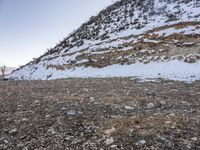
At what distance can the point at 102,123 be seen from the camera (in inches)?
401

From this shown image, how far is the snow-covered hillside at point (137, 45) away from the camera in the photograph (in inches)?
1092

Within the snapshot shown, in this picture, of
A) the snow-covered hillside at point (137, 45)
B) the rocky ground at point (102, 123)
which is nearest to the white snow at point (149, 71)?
the snow-covered hillside at point (137, 45)

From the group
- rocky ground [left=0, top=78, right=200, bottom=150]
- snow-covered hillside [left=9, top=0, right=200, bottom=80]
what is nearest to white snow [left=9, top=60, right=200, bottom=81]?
snow-covered hillside [left=9, top=0, right=200, bottom=80]

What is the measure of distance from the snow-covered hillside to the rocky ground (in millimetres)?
10618

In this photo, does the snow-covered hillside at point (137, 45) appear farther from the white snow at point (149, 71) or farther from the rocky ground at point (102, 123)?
the rocky ground at point (102, 123)

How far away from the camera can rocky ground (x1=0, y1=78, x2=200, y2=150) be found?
887 centimetres

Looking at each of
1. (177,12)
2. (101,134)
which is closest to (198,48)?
(177,12)

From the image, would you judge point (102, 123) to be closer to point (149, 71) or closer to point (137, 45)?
point (149, 71)

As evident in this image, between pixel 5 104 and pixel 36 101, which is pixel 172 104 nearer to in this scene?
pixel 36 101

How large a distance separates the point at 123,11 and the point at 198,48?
3103 centimetres

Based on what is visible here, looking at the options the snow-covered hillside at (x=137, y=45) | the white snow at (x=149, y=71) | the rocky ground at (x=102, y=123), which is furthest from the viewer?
the snow-covered hillside at (x=137, y=45)

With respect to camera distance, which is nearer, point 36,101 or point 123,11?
point 36,101

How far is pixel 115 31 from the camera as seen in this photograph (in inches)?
1923

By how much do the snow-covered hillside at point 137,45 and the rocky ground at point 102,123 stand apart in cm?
1062
